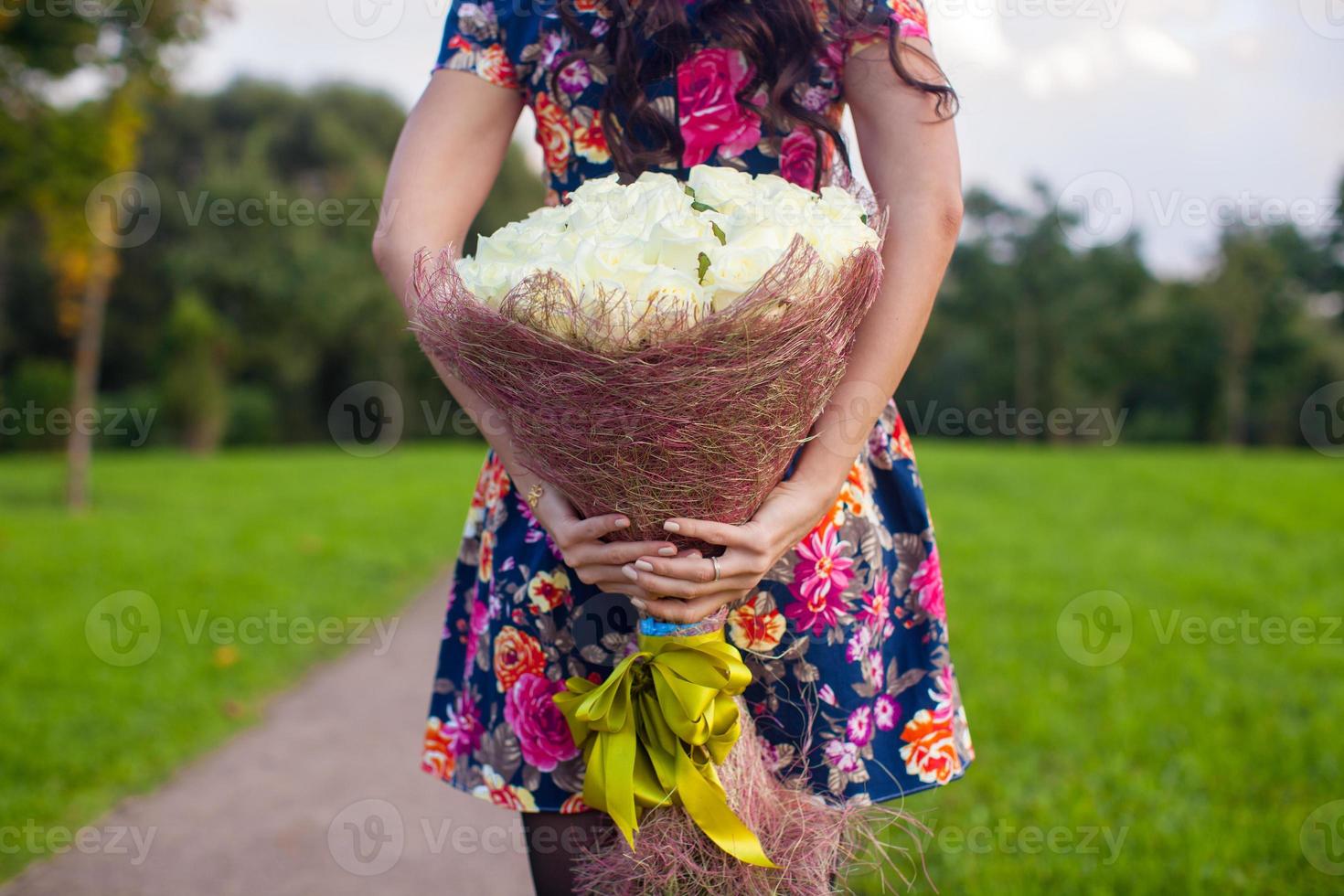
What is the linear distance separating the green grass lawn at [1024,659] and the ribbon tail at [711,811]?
1.81 m

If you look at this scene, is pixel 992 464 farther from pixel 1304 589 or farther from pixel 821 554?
pixel 821 554

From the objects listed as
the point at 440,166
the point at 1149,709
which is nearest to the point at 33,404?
the point at 1149,709

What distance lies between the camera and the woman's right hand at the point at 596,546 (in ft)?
4.01

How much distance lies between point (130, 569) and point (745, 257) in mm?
7002

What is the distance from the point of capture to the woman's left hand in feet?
3.97

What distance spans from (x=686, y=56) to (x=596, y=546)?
84 centimetres

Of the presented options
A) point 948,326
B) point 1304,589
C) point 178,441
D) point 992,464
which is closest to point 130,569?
point 1304,589

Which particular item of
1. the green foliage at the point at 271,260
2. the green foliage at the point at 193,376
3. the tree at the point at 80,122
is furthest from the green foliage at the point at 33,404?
the tree at the point at 80,122

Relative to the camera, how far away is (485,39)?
5.21 ft

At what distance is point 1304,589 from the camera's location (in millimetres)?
6016

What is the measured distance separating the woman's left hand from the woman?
0.06m

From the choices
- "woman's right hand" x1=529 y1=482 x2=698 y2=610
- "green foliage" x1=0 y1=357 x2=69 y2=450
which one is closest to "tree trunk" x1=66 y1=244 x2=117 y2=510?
"green foliage" x1=0 y1=357 x2=69 y2=450

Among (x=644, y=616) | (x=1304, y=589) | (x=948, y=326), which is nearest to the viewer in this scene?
(x=644, y=616)

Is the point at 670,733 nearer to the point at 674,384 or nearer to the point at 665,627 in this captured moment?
the point at 665,627
